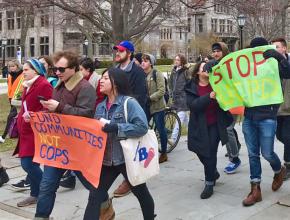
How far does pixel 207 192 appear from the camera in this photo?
5883 mm

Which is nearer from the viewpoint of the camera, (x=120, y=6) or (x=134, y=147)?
(x=134, y=147)

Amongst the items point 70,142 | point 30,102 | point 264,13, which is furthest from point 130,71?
point 264,13

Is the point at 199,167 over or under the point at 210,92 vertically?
under

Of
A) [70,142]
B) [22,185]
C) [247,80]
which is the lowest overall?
[22,185]

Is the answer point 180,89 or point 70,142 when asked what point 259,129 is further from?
point 180,89

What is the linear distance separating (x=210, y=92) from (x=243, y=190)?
136cm

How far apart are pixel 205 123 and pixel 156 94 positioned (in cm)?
199

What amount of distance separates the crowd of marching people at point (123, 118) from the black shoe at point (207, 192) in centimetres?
1

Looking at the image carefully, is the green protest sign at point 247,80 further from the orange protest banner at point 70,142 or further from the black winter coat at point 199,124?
the orange protest banner at point 70,142

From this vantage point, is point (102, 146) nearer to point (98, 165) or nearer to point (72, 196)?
point (98, 165)

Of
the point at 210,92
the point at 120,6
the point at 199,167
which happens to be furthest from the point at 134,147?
the point at 120,6

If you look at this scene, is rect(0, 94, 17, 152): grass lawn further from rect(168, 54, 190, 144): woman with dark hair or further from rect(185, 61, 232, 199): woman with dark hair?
rect(185, 61, 232, 199): woman with dark hair

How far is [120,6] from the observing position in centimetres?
1393

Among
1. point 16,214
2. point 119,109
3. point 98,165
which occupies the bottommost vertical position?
point 16,214
